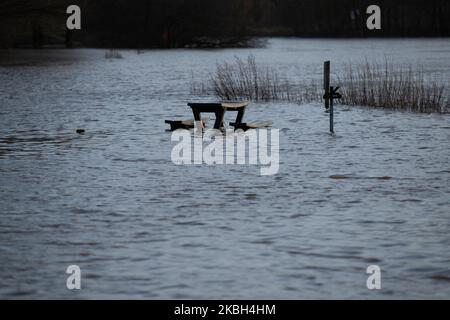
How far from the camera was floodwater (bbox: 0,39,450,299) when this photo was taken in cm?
899

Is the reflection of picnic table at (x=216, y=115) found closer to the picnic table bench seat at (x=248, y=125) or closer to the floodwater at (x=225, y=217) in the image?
the picnic table bench seat at (x=248, y=125)

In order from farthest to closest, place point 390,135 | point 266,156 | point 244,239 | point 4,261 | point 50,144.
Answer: point 390,135 < point 50,144 < point 266,156 < point 244,239 < point 4,261

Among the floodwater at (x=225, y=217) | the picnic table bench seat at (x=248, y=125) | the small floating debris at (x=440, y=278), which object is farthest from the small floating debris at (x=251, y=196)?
the picnic table bench seat at (x=248, y=125)

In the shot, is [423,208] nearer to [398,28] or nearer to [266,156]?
[266,156]

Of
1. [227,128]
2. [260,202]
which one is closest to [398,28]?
[227,128]

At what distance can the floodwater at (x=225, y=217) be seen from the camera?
8.99 m

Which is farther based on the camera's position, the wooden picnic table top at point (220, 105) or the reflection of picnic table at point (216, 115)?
the reflection of picnic table at point (216, 115)

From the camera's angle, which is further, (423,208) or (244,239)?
(423,208)

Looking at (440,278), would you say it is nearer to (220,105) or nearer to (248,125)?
(220,105)

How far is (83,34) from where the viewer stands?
5714 inches

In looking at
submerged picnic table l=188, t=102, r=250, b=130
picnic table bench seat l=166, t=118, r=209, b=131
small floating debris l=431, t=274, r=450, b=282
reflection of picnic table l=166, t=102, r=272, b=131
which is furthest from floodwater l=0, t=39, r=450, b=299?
submerged picnic table l=188, t=102, r=250, b=130

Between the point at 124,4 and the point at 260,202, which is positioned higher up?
the point at 124,4

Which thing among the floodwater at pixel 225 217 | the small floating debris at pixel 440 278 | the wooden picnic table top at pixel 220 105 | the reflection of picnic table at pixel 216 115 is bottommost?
the small floating debris at pixel 440 278

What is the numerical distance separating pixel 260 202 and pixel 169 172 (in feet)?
10.9
